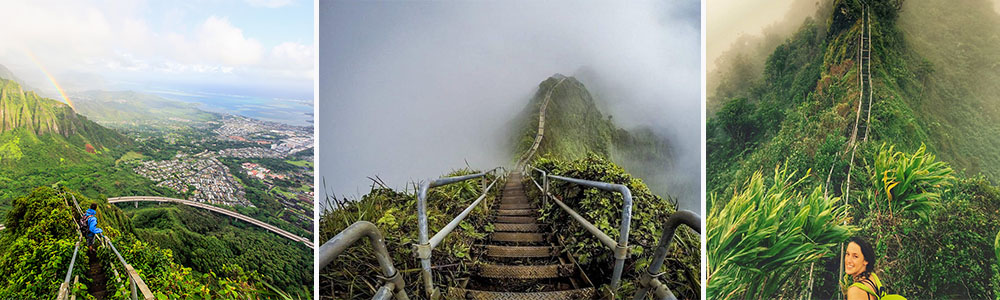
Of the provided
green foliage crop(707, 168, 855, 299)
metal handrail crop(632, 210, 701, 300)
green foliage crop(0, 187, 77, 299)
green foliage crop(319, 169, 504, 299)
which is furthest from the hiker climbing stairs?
green foliage crop(0, 187, 77, 299)

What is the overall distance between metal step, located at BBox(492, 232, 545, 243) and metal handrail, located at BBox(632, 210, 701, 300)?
0.99 metres

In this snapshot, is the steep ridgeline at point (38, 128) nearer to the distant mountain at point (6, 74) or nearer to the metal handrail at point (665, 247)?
the distant mountain at point (6, 74)

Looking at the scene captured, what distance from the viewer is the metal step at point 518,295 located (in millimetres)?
1278

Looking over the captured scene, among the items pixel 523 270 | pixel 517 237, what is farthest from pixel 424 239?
pixel 517 237

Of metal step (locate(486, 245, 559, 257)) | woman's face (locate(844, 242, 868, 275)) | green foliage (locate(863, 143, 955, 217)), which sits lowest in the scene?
metal step (locate(486, 245, 559, 257))

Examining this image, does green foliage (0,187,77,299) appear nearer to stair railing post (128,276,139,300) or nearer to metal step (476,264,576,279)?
stair railing post (128,276,139,300)

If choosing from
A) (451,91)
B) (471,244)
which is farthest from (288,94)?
(471,244)

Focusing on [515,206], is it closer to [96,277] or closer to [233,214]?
[233,214]

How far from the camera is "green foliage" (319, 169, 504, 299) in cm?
145

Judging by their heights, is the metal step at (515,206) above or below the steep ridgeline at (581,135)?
below

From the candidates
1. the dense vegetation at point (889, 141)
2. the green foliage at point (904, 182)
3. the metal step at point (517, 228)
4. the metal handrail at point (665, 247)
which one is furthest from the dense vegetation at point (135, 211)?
the green foliage at point (904, 182)

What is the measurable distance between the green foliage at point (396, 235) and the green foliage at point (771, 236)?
4.57 feet

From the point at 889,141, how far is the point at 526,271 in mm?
2007

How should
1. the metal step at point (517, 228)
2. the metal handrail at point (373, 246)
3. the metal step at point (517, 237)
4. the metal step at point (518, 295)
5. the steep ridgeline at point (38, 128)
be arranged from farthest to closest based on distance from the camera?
the metal step at point (517, 228), the metal step at point (517, 237), the steep ridgeline at point (38, 128), the metal step at point (518, 295), the metal handrail at point (373, 246)
